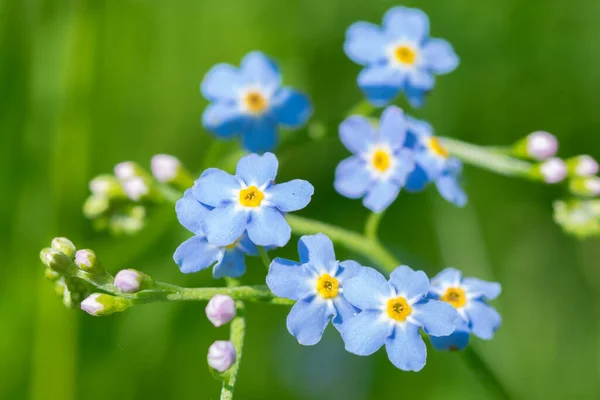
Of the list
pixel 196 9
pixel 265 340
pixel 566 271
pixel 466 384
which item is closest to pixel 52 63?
pixel 196 9

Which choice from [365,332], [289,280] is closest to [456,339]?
[365,332]

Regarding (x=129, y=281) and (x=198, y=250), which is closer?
(x=129, y=281)

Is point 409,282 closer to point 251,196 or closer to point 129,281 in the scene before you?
point 251,196

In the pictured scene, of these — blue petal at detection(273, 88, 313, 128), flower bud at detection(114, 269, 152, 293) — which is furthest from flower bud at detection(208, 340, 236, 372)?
blue petal at detection(273, 88, 313, 128)

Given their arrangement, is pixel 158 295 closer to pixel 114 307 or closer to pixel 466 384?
pixel 114 307

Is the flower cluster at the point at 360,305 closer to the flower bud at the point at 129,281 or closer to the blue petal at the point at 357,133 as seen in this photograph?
the flower bud at the point at 129,281

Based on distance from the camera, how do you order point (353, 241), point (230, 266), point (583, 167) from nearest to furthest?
point (230, 266)
point (353, 241)
point (583, 167)
